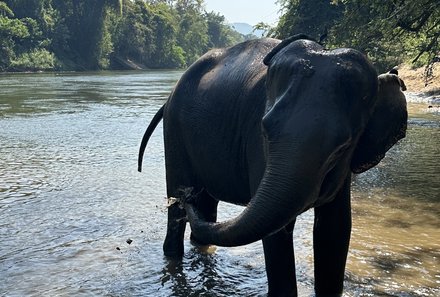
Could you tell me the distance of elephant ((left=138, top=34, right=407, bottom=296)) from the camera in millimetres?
2844

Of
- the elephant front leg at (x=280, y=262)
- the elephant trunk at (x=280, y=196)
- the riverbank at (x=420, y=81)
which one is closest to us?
the elephant trunk at (x=280, y=196)

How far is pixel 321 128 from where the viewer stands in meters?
2.85

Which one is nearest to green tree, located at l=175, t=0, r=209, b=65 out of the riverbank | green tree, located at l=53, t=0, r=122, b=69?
green tree, located at l=53, t=0, r=122, b=69

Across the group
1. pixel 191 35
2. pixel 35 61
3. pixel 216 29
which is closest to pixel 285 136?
pixel 35 61

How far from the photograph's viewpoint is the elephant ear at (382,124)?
3.31 meters

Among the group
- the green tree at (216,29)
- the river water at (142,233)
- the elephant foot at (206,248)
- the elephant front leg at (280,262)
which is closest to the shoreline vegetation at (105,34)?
the river water at (142,233)

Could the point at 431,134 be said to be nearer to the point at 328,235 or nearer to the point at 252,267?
the point at 252,267

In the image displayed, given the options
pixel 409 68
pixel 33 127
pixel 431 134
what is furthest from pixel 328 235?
pixel 409 68

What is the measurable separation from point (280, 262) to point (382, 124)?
112 centimetres

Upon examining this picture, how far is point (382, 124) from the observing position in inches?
131

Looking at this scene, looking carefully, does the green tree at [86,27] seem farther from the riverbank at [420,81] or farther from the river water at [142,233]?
the river water at [142,233]

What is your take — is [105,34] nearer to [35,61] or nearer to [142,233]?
[35,61]

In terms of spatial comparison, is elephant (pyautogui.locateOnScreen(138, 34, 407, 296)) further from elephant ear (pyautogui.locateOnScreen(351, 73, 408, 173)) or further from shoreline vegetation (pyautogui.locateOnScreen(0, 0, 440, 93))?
shoreline vegetation (pyautogui.locateOnScreen(0, 0, 440, 93))

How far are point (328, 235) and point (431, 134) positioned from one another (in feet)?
34.2
